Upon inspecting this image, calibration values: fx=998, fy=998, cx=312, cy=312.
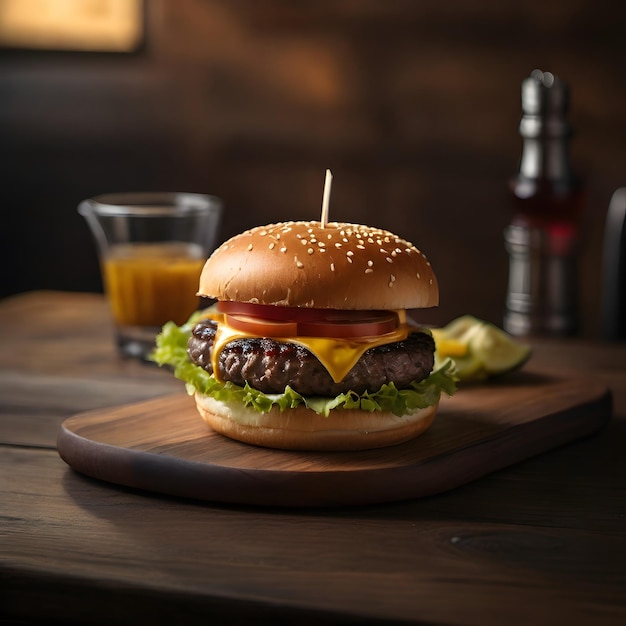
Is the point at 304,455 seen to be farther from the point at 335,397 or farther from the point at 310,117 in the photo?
the point at 310,117

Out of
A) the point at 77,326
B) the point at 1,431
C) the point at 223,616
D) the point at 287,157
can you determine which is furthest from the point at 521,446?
the point at 287,157

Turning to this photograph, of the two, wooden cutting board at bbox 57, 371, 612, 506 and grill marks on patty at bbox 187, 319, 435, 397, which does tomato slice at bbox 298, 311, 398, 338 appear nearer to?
grill marks on patty at bbox 187, 319, 435, 397

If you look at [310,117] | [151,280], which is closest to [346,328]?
[151,280]

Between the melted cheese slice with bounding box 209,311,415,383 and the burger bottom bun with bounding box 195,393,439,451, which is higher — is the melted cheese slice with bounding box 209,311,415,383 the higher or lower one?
the higher one

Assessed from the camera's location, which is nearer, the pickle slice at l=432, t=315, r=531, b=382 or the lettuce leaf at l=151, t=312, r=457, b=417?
the lettuce leaf at l=151, t=312, r=457, b=417

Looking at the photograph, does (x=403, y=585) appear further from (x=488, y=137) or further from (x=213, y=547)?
(x=488, y=137)

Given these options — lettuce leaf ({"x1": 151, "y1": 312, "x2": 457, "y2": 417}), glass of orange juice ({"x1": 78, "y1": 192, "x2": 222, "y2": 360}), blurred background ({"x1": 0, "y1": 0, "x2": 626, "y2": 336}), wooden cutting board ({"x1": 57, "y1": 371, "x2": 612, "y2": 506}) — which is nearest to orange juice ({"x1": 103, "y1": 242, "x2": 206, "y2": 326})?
glass of orange juice ({"x1": 78, "y1": 192, "x2": 222, "y2": 360})

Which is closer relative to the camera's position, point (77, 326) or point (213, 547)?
point (213, 547)
